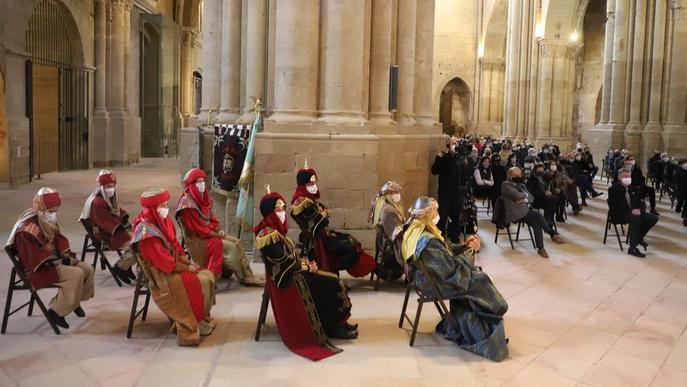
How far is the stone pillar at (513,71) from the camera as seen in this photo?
1069 inches

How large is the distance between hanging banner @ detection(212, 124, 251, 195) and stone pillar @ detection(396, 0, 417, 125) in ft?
8.24

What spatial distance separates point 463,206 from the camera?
32.9 feet

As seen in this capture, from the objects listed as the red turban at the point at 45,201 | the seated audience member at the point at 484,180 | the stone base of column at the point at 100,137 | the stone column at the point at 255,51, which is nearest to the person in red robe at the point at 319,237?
the red turban at the point at 45,201

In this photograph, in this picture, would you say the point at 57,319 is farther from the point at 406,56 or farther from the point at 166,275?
the point at 406,56

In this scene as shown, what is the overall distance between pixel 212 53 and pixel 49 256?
6.52 meters

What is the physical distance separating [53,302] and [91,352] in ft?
2.53

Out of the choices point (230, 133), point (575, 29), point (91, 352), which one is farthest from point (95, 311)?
point (575, 29)

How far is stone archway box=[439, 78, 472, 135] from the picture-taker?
35.9 metres

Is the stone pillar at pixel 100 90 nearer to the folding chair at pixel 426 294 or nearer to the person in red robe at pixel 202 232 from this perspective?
the person in red robe at pixel 202 232

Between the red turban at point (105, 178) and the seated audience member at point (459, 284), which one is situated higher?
the red turban at point (105, 178)

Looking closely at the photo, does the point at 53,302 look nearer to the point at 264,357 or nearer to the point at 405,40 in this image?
the point at 264,357

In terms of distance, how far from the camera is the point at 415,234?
18.4ft

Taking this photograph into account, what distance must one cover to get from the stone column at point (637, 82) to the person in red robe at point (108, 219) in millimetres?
18129

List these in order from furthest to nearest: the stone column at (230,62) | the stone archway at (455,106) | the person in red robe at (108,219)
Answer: the stone archway at (455,106) → the stone column at (230,62) → the person in red robe at (108,219)
